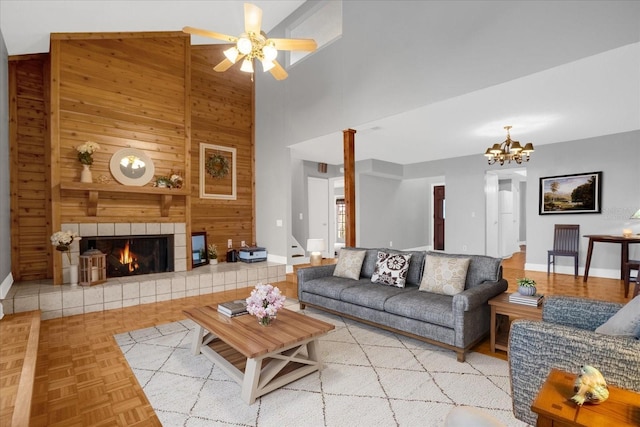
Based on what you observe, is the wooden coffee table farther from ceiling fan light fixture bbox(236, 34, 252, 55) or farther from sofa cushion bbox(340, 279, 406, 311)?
ceiling fan light fixture bbox(236, 34, 252, 55)

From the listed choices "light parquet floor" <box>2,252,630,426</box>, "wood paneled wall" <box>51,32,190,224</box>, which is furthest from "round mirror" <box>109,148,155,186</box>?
"light parquet floor" <box>2,252,630,426</box>

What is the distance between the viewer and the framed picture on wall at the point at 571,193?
573 cm

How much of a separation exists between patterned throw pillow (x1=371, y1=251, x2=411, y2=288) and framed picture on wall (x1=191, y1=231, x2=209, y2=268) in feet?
10.9

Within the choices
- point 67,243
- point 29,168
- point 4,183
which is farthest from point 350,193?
point 29,168

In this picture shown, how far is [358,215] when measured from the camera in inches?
308

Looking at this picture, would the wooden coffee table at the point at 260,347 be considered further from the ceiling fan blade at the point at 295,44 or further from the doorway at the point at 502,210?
the doorway at the point at 502,210

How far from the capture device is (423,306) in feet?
9.20

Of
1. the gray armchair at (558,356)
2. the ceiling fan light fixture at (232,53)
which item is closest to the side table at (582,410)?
the gray armchair at (558,356)

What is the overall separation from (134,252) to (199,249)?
1.04 metres

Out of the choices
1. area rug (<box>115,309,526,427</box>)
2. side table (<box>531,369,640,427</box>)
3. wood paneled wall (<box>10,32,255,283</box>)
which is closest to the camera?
side table (<box>531,369,640,427</box>)

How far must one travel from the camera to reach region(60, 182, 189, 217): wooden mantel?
4.18 m

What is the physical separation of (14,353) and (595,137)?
8.24 metres

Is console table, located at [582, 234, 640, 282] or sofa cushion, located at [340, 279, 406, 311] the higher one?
console table, located at [582, 234, 640, 282]

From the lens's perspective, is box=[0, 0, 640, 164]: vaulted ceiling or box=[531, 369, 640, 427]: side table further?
box=[0, 0, 640, 164]: vaulted ceiling
